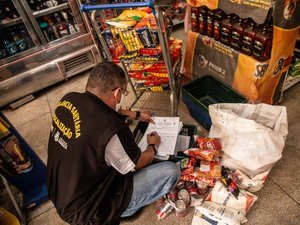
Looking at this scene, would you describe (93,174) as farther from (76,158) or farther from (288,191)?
(288,191)

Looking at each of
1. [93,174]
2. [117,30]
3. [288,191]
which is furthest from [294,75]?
[93,174]

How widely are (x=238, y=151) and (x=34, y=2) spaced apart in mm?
3279

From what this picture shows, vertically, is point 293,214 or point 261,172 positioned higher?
point 261,172

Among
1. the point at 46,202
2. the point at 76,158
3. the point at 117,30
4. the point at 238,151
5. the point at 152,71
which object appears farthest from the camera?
the point at 152,71

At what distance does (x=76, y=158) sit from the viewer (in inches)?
44.2

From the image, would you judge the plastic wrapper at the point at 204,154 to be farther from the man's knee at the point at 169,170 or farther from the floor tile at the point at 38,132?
the floor tile at the point at 38,132

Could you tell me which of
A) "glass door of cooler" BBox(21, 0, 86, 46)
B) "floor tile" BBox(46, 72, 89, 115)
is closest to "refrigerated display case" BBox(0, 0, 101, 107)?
"glass door of cooler" BBox(21, 0, 86, 46)

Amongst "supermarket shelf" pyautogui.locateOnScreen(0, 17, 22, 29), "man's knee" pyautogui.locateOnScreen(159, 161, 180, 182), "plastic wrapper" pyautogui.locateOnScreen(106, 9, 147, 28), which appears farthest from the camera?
"supermarket shelf" pyautogui.locateOnScreen(0, 17, 22, 29)

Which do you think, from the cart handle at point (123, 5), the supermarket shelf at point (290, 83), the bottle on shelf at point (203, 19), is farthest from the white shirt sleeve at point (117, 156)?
the supermarket shelf at point (290, 83)

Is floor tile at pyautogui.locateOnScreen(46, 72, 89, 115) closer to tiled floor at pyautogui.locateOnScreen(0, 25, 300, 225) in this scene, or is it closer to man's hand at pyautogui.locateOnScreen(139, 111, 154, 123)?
tiled floor at pyautogui.locateOnScreen(0, 25, 300, 225)

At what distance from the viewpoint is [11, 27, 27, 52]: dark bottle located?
3.15 meters

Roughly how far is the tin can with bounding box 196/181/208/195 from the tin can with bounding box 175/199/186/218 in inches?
6.9

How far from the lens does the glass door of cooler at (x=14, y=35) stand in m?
2.91

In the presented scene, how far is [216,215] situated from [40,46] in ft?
10.0
